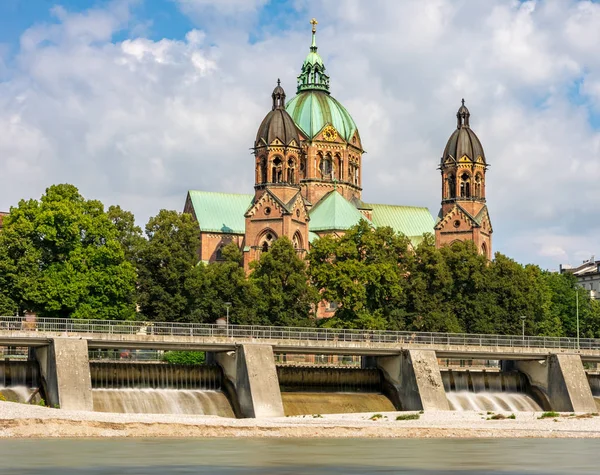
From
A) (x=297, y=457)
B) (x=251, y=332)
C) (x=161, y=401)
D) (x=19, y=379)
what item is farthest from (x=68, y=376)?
(x=297, y=457)

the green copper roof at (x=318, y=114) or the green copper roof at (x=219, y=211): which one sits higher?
the green copper roof at (x=318, y=114)

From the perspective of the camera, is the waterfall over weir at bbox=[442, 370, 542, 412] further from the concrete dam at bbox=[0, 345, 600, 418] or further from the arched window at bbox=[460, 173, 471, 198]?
the arched window at bbox=[460, 173, 471, 198]

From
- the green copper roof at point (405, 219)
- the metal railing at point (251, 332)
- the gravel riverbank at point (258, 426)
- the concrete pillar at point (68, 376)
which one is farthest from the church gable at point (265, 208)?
the concrete pillar at point (68, 376)

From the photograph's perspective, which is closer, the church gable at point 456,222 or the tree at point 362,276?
the tree at point 362,276

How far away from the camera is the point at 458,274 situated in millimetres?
99375

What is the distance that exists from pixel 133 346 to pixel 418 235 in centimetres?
8685

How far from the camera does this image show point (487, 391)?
254ft

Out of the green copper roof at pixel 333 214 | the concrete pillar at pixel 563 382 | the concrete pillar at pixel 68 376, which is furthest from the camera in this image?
the green copper roof at pixel 333 214

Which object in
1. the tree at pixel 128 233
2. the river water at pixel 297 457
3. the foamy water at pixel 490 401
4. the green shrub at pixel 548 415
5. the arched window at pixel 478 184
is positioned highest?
the arched window at pixel 478 184

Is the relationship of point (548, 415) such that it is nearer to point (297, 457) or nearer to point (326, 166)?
point (297, 457)

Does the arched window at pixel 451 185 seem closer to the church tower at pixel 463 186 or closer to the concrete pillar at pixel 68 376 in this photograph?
the church tower at pixel 463 186

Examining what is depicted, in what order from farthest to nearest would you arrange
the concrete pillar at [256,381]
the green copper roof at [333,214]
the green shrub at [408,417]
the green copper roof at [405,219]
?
the green copper roof at [405,219] → the green copper roof at [333,214] → the concrete pillar at [256,381] → the green shrub at [408,417]

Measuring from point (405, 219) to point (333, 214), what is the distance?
1998cm

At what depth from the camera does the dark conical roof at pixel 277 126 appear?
124m
